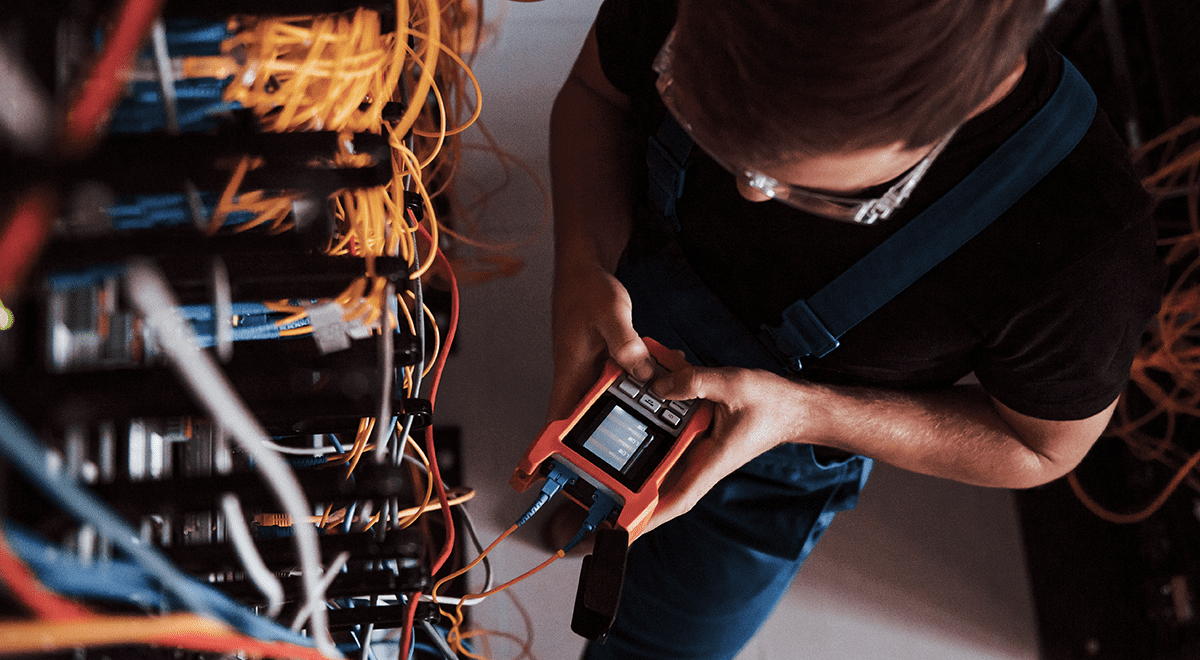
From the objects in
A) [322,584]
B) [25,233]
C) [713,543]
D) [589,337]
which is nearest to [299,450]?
[322,584]

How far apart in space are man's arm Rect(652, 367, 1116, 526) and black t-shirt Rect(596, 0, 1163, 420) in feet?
0.16

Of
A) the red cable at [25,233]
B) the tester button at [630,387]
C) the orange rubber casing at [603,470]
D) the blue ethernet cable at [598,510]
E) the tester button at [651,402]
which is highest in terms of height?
the red cable at [25,233]

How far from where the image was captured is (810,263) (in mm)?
869

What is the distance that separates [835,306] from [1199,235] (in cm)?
78

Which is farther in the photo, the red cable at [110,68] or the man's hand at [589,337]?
the man's hand at [589,337]

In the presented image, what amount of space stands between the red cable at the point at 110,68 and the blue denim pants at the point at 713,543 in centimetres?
79

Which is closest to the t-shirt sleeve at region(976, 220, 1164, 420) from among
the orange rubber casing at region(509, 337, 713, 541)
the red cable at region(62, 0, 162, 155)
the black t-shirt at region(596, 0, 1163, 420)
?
the black t-shirt at region(596, 0, 1163, 420)

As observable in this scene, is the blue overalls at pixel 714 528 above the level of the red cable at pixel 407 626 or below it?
below

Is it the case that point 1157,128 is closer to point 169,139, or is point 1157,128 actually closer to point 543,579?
point 543,579

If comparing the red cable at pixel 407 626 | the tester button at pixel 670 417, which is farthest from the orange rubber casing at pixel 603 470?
the red cable at pixel 407 626

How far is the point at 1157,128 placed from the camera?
134cm

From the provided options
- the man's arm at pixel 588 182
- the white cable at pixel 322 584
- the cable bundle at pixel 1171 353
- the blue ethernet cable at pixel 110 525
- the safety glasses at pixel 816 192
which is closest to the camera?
the blue ethernet cable at pixel 110 525

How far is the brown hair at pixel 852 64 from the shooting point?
0.51 metres

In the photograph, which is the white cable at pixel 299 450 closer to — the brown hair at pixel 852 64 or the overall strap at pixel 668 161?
the brown hair at pixel 852 64
